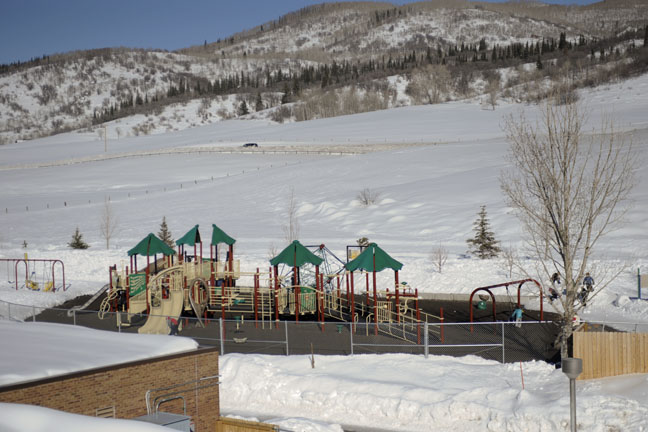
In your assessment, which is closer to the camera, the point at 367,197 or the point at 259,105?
the point at 367,197

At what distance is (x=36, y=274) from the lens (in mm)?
33969

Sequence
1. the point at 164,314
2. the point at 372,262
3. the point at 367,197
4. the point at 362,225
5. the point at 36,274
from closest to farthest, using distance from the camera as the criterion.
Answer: the point at 372,262, the point at 164,314, the point at 36,274, the point at 362,225, the point at 367,197

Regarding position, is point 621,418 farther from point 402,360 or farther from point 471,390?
point 402,360

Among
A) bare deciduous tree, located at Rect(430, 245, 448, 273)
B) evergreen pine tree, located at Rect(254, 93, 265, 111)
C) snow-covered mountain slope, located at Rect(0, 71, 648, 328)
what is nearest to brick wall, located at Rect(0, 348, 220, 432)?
snow-covered mountain slope, located at Rect(0, 71, 648, 328)

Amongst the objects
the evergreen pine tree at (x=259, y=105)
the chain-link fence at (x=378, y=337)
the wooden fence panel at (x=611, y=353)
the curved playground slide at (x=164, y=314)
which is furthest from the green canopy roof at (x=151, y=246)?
the evergreen pine tree at (x=259, y=105)

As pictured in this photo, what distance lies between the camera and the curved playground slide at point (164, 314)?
70.3ft

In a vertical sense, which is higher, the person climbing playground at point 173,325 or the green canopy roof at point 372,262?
the green canopy roof at point 372,262

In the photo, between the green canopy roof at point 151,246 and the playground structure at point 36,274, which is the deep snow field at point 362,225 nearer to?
the playground structure at point 36,274

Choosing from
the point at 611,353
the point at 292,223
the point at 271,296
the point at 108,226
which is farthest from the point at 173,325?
the point at 292,223

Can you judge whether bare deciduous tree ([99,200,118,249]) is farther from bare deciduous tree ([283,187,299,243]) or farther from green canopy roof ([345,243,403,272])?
green canopy roof ([345,243,403,272])

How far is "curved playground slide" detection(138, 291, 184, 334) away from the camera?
2144 centimetres

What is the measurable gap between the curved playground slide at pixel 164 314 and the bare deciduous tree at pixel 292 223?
1541 cm

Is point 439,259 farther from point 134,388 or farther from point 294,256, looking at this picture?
point 134,388

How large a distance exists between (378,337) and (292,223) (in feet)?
83.8
